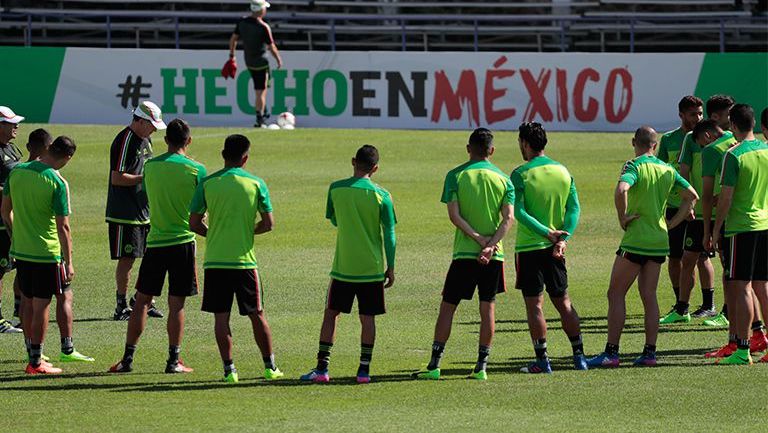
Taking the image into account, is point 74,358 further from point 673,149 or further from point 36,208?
point 673,149

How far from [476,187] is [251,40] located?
1819 centimetres

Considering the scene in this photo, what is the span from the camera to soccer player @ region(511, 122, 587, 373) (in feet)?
36.9

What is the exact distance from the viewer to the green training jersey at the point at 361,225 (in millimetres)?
10867

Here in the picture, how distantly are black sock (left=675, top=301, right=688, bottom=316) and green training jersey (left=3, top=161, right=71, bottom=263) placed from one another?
6049 mm

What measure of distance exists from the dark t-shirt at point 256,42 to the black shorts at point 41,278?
1729 cm

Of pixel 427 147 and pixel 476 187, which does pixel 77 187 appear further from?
pixel 476 187

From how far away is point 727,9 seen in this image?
121ft

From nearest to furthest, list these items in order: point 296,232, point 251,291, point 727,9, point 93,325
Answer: point 251,291, point 93,325, point 296,232, point 727,9

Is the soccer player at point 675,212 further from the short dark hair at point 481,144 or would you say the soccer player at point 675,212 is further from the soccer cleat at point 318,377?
the soccer cleat at point 318,377

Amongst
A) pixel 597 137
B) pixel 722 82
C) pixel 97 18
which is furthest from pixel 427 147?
pixel 97 18

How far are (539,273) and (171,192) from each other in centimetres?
293

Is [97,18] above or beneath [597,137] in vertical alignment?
above

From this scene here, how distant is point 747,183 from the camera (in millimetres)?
11648

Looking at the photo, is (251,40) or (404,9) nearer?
(251,40)
